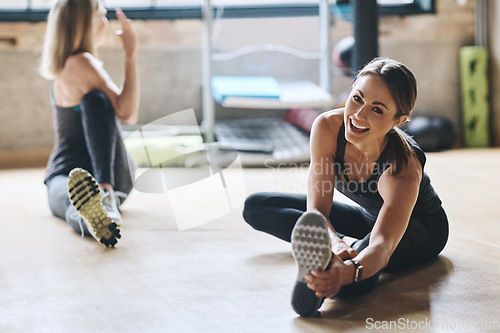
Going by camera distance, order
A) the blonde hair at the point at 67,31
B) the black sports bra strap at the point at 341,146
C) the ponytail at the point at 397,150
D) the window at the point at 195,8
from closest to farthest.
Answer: the ponytail at the point at 397,150 → the black sports bra strap at the point at 341,146 → the blonde hair at the point at 67,31 → the window at the point at 195,8

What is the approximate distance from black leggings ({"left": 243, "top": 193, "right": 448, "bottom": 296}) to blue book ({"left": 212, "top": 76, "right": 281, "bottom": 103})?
1837mm

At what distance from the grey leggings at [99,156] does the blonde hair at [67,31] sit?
8.6 inches

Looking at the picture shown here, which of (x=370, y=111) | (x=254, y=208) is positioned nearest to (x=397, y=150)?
(x=370, y=111)

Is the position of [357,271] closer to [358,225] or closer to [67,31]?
[358,225]

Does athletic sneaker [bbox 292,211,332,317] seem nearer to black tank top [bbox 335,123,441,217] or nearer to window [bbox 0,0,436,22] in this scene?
black tank top [bbox 335,123,441,217]

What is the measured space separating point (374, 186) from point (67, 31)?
1.43 m

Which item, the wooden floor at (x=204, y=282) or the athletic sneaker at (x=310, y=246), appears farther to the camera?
the wooden floor at (x=204, y=282)

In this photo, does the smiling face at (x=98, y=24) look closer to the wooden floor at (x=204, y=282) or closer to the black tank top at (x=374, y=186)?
the wooden floor at (x=204, y=282)

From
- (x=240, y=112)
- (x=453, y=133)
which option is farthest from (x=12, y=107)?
(x=453, y=133)

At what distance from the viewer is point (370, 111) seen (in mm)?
1411

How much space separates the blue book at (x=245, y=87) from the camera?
3.73 m

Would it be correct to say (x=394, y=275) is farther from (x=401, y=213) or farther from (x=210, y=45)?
(x=210, y=45)

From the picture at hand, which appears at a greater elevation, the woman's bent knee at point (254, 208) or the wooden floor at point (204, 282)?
the woman's bent knee at point (254, 208)

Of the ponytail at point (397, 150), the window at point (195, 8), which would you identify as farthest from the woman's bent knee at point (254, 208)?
the window at point (195, 8)
